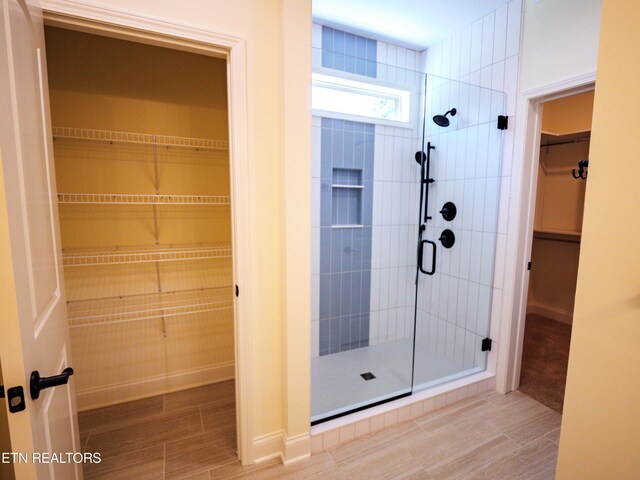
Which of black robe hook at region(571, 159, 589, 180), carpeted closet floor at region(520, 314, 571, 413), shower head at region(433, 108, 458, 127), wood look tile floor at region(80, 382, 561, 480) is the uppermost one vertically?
shower head at region(433, 108, 458, 127)

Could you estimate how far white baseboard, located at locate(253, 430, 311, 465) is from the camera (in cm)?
164

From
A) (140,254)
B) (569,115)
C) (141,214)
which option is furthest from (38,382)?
(569,115)

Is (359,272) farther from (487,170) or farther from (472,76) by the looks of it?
(472,76)

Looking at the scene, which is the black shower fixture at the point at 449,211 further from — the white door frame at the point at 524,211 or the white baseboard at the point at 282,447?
the white baseboard at the point at 282,447

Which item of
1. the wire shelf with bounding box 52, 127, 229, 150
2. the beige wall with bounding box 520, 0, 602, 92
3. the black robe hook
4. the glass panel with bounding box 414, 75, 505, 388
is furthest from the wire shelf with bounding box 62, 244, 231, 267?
the black robe hook

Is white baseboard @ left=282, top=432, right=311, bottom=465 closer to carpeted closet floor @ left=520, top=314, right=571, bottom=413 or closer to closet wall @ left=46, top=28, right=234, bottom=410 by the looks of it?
closet wall @ left=46, top=28, right=234, bottom=410

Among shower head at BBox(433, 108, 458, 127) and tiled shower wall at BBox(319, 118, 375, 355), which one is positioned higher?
shower head at BBox(433, 108, 458, 127)

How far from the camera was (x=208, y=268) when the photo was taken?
92.9 inches

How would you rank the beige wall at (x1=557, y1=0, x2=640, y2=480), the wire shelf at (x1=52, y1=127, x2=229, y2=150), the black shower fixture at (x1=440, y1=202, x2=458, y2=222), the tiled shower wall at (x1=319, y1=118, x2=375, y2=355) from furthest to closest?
the black shower fixture at (x1=440, y1=202, x2=458, y2=222)
the tiled shower wall at (x1=319, y1=118, x2=375, y2=355)
the wire shelf at (x1=52, y1=127, x2=229, y2=150)
the beige wall at (x1=557, y1=0, x2=640, y2=480)

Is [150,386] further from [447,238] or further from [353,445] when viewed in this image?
[447,238]

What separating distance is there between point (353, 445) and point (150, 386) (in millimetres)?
1499

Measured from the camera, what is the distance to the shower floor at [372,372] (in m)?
2.01

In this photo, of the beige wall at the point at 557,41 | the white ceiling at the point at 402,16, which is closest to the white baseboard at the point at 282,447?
the beige wall at the point at 557,41

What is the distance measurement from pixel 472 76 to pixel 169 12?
2158mm
